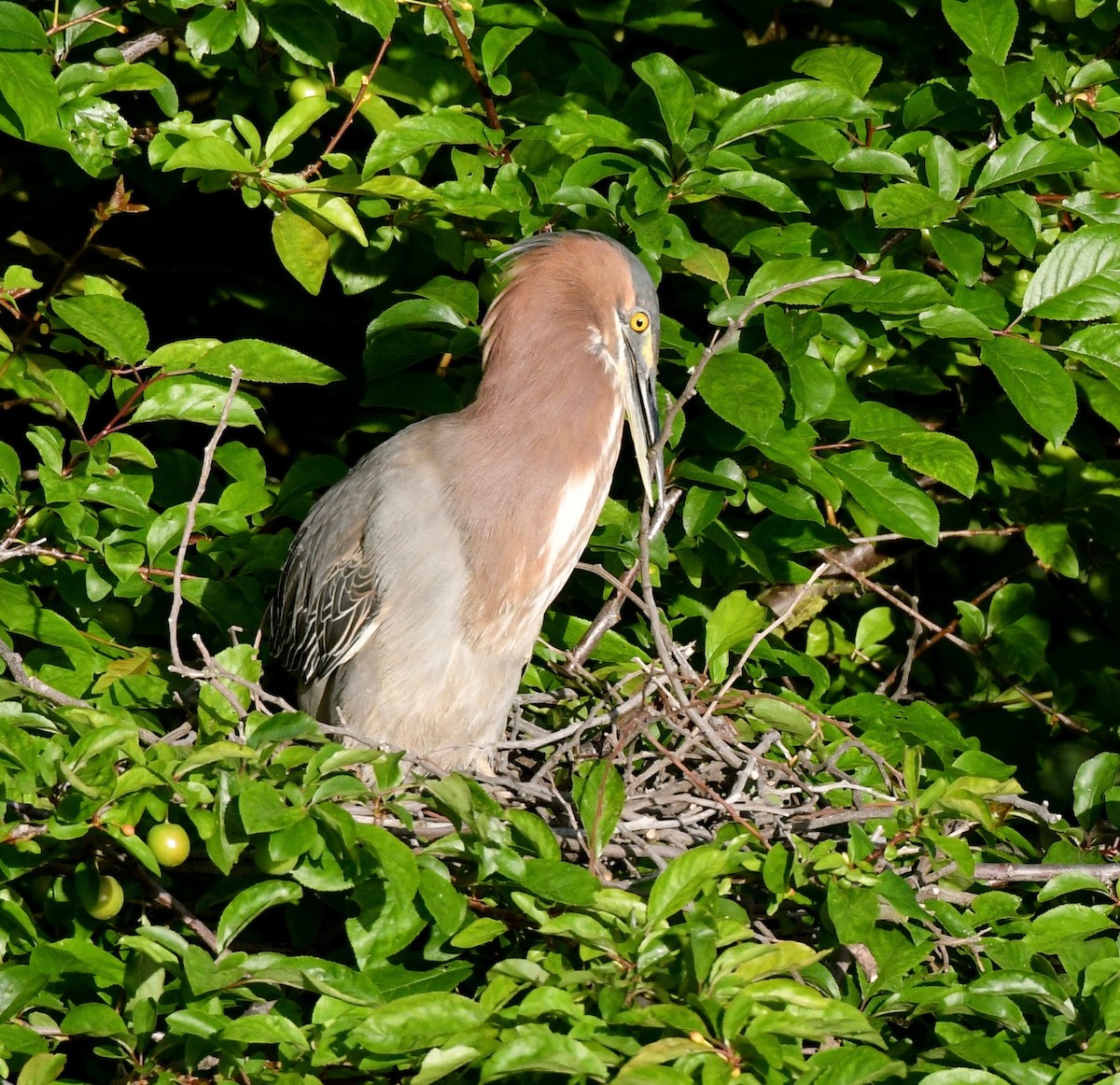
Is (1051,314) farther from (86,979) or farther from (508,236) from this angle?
(86,979)

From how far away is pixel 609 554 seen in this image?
2.77 metres

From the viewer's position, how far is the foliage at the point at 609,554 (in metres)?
1.68

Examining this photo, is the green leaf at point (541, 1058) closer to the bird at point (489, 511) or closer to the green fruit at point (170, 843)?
the green fruit at point (170, 843)

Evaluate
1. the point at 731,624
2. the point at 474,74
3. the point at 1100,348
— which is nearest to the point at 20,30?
the point at 474,74

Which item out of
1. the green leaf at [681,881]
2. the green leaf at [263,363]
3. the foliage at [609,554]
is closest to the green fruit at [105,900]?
the foliage at [609,554]

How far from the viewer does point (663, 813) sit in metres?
2.35

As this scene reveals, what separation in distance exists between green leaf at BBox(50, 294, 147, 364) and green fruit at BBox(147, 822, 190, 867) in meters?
1.08

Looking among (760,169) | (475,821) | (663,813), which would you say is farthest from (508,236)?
(475,821)

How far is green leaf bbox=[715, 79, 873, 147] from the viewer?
2.44 meters

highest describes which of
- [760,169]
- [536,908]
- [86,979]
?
[760,169]

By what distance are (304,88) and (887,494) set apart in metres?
1.40

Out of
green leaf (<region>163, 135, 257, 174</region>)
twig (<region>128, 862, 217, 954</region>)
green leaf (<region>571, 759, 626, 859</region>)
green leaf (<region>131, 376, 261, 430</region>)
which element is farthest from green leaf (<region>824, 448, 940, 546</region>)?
twig (<region>128, 862, 217, 954</region>)

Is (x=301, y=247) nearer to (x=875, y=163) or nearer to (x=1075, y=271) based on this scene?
(x=875, y=163)

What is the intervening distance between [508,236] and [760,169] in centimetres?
52
